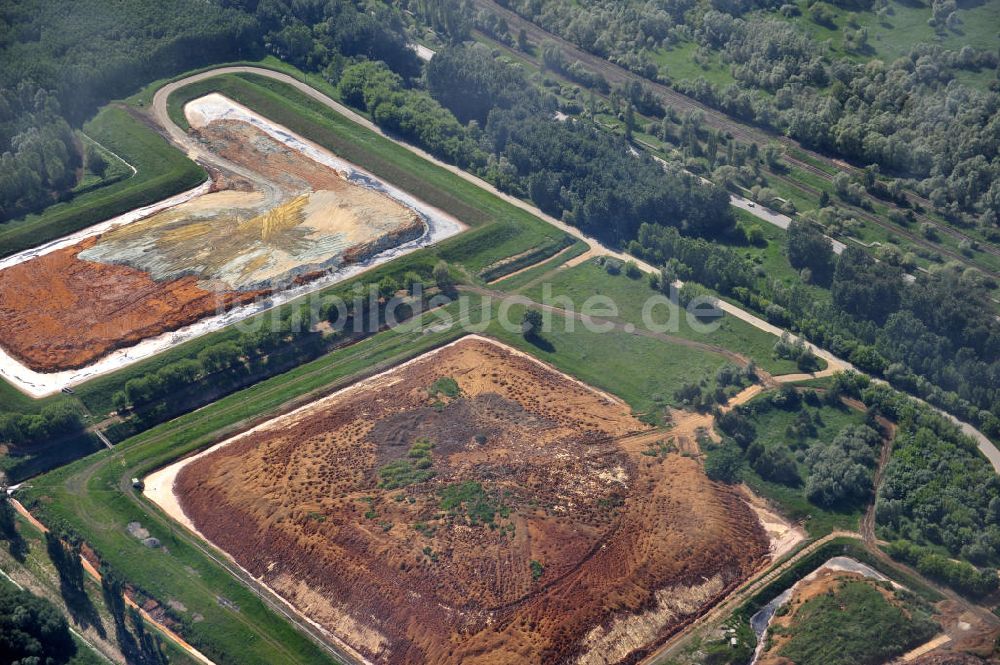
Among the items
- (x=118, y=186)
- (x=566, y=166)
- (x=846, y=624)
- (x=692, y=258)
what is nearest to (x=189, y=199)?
(x=118, y=186)

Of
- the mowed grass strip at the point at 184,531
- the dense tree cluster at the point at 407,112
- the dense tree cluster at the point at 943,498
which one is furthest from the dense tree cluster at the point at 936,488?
the dense tree cluster at the point at 407,112

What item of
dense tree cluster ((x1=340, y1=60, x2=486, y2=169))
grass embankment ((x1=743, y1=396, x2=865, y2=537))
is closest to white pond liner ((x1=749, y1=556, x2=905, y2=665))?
grass embankment ((x1=743, y1=396, x2=865, y2=537))

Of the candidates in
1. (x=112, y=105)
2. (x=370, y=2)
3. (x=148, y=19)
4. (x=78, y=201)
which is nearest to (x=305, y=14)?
(x=370, y=2)

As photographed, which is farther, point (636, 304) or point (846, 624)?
point (636, 304)

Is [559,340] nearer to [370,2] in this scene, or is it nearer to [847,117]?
[847,117]

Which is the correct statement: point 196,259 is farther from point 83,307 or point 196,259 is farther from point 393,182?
point 393,182

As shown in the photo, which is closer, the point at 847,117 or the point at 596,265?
the point at 596,265
